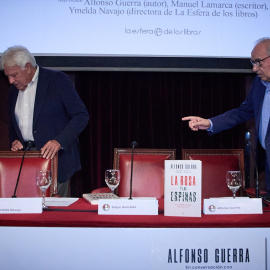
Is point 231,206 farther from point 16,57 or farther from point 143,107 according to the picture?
point 143,107

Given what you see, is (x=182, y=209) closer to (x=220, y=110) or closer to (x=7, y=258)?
(x=7, y=258)

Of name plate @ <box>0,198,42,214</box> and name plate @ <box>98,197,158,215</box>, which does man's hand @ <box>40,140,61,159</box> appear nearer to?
name plate @ <box>0,198,42,214</box>

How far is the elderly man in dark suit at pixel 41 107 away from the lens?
247cm

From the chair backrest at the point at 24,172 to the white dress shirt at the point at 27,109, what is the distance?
0.45 meters

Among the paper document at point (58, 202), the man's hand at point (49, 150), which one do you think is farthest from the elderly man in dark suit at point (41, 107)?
the paper document at point (58, 202)

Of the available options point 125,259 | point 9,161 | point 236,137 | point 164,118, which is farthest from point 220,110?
point 125,259

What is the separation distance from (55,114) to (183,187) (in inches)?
58.8

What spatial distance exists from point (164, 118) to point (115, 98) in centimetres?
58

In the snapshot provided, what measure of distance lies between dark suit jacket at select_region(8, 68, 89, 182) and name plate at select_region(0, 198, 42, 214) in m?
1.06

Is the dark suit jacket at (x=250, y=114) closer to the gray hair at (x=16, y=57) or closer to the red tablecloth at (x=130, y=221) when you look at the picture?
the red tablecloth at (x=130, y=221)

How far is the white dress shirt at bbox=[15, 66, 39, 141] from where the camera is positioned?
2.59 metres

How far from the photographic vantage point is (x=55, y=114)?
8.55ft

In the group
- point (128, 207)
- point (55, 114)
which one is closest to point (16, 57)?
point (55, 114)

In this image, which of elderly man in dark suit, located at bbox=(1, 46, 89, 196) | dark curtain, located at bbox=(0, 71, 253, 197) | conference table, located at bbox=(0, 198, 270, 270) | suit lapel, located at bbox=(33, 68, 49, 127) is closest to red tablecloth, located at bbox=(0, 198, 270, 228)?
conference table, located at bbox=(0, 198, 270, 270)
